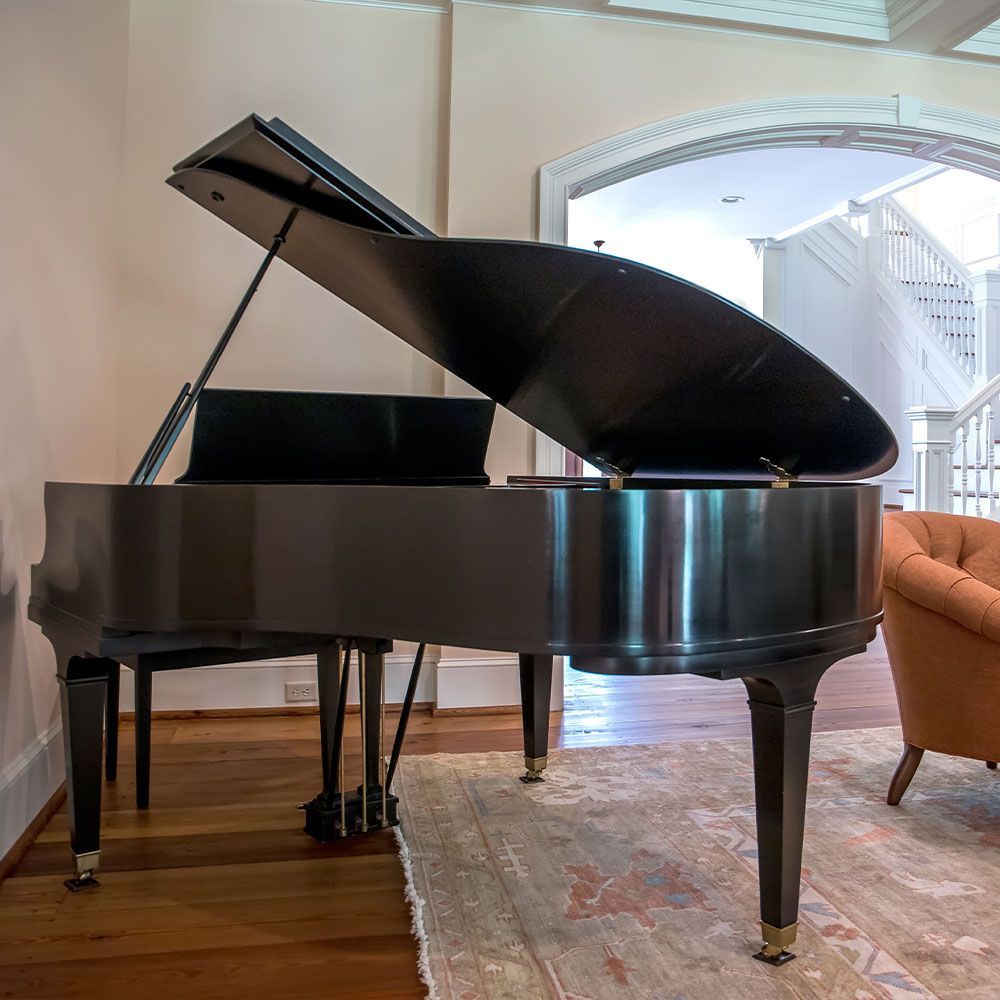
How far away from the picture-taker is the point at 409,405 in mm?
2508

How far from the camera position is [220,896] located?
6.55 feet

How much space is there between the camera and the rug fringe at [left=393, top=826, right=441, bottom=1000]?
1.65m

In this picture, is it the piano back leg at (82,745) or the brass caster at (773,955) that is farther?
the piano back leg at (82,745)

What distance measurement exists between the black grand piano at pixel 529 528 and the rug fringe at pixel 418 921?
1.56 ft

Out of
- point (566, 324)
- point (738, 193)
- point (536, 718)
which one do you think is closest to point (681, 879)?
point (536, 718)

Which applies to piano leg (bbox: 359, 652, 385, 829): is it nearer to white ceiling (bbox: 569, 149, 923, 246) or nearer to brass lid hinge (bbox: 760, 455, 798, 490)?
brass lid hinge (bbox: 760, 455, 798, 490)

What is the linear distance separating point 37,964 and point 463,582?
3.64 ft

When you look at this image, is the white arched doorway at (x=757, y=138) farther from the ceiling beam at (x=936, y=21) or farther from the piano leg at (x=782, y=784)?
the piano leg at (x=782, y=784)

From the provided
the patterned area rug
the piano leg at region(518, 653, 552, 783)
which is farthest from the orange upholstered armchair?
the piano leg at region(518, 653, 552, 783)

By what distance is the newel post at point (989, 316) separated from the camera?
297 inches

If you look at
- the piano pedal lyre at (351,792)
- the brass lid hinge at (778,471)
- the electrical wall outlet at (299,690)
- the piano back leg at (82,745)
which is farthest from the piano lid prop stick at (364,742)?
the electrical wall outlet at (299,690)

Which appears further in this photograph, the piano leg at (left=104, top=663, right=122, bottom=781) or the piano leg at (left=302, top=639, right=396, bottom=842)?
the piano leg at (left=104, top=663, right=122, bottom=781)

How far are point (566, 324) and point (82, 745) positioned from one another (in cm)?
138

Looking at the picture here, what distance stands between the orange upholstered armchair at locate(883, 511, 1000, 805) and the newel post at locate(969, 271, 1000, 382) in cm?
582
